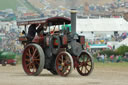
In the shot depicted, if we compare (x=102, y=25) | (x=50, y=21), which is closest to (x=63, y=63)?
(x=50, y=21)

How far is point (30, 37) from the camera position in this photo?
18.3 m

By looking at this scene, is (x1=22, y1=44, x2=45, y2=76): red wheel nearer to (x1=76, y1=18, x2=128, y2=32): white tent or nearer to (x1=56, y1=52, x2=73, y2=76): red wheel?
(x1=56, y1=52, x2=73, y2=76): red wheel

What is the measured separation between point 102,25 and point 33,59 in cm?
9410

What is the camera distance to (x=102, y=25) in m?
111

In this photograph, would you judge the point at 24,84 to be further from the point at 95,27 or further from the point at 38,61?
the point at 95,27

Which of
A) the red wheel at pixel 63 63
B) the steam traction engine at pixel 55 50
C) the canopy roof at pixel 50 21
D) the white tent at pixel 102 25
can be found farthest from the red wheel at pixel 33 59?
the white tent at pixel 102 25

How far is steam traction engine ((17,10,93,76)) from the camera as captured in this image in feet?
55.5

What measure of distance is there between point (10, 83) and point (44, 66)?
12.9ft

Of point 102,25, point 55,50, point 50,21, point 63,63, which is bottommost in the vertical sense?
point 63,63

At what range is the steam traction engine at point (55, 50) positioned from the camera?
16906 mm

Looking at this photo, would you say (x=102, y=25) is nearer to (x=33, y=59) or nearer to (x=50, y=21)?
(x=50, y=21)

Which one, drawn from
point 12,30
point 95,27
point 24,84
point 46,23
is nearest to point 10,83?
point 24,84

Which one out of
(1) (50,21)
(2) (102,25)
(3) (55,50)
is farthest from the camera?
(2) (102,25)

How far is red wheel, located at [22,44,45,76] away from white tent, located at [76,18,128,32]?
87.8m
